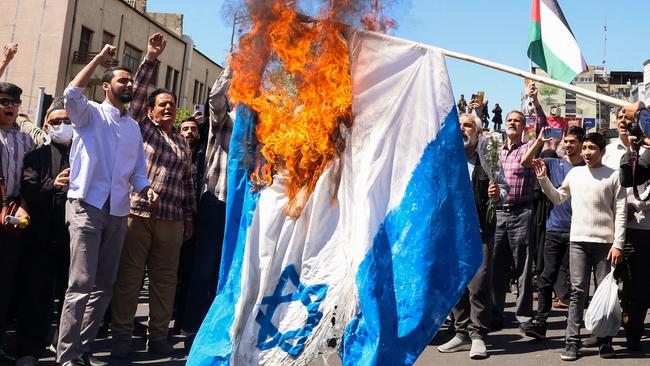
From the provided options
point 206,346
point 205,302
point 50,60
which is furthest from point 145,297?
point 50,60

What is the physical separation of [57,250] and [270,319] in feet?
8.10

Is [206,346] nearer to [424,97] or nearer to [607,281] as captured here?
[424,97]

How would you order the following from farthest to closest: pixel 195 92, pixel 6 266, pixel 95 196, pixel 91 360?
pixel 195 92 → pixel 91 360 → pixel 6 266 → pixel 95 196

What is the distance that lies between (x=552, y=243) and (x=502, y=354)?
1.42 m

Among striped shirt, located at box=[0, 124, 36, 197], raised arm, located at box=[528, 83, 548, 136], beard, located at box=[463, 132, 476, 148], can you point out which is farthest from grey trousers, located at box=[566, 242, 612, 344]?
striped shirt, located at box=[0, 124, 36, 197]

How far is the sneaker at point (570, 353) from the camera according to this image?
6.04m

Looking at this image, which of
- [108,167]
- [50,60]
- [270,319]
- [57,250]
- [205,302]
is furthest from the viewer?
[50,60]

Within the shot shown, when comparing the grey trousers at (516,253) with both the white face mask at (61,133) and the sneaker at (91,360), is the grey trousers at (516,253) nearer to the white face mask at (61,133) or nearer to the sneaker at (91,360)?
the sneaker at (91,360)

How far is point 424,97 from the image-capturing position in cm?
418

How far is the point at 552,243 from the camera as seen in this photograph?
7051mm

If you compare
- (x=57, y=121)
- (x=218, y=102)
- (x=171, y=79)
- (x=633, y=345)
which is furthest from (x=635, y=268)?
(x=171, y=79)

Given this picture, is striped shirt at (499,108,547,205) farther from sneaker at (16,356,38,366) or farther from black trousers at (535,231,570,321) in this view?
sneaker at (16,356,38,366)

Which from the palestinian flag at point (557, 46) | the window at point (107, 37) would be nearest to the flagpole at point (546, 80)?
the palestinian flag at point (557, 46)

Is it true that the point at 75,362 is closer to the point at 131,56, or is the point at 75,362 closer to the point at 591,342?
the point at 591,342
